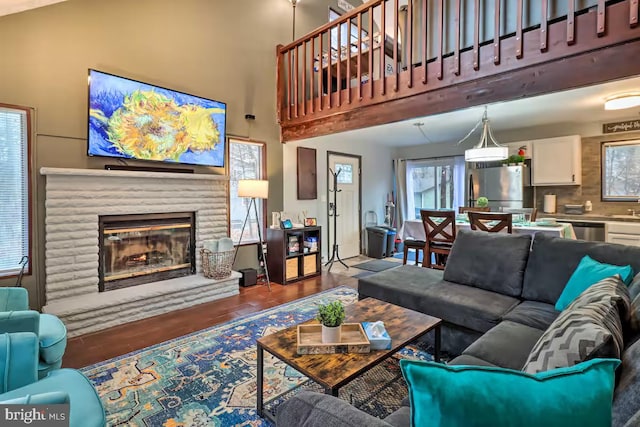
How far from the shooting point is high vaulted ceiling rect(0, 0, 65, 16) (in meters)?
2.39

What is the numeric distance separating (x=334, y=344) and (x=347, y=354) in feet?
0.26

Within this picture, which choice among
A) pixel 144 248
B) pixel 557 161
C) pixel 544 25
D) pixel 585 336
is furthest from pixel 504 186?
pixel 144 248

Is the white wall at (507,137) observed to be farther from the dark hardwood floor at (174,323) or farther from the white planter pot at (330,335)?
Answer: the white planter pot at (330,335)

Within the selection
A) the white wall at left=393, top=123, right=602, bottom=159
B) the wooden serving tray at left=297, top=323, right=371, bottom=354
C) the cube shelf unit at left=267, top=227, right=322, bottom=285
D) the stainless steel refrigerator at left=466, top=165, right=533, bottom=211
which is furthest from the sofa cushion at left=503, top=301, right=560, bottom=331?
the white wall at left=393, top=123, right=602, bottom=159

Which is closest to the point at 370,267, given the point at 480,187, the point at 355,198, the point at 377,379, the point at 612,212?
the point at 355,198

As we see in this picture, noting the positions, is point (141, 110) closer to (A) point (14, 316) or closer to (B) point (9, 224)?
(B) point (9, 224)

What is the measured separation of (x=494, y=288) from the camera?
2.52 meters

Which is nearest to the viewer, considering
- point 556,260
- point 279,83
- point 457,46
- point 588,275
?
point 588,275

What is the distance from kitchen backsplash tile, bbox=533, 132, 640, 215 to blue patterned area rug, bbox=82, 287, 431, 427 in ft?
15.4

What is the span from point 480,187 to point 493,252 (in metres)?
3.49

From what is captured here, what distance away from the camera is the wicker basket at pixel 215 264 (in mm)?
3686

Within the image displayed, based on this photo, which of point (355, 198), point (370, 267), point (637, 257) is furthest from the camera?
point (355, 198)

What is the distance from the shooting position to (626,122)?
15.8 ft

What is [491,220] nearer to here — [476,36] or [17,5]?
[476,36]
